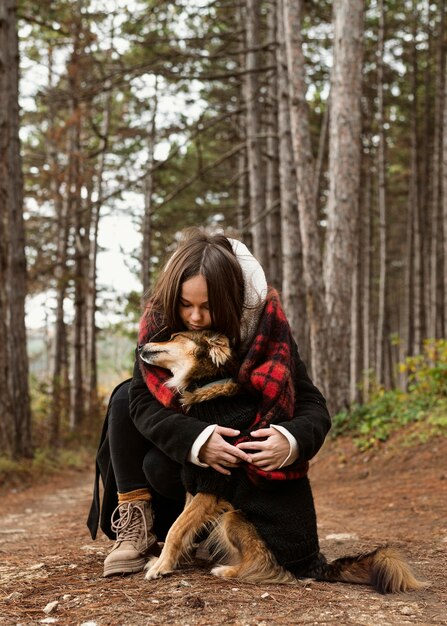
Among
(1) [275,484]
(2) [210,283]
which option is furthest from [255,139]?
(1) [275,484]

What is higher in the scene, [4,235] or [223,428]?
[4,235]

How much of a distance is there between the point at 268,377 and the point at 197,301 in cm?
49

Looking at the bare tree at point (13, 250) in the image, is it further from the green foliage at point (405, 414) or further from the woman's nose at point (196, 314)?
the woman's nose at point (196, 314)

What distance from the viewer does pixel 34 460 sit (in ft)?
32.9

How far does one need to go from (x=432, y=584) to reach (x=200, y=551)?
116 cm

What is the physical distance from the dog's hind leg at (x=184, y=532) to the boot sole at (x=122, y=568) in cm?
21

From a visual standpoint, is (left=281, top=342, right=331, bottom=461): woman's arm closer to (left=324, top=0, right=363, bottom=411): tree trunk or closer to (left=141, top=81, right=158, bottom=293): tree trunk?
(left=324, top=0, right=363, bottom=411): tree trunk

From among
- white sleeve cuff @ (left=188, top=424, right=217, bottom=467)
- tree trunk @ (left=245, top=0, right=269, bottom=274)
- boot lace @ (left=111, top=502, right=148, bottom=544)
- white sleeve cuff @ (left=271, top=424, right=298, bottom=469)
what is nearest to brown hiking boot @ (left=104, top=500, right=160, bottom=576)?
boot lace @ (left=111, top=502, right=148, bottom=544)

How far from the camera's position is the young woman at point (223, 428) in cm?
308

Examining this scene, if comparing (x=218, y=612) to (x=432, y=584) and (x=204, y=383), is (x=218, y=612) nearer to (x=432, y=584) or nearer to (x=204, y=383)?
(x=204, y=383)

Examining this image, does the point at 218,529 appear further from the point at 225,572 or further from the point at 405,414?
the point at 405,414

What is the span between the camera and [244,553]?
315 cm

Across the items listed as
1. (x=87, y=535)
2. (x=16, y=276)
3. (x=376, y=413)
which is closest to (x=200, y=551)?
(x=87, y=535)

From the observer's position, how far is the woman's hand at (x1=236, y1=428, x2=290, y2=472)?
9.89 ft
